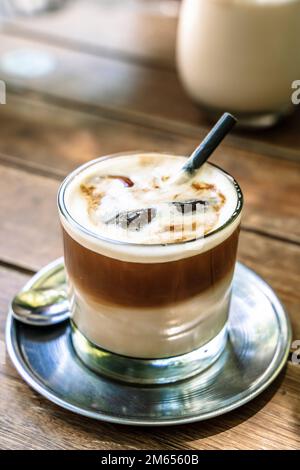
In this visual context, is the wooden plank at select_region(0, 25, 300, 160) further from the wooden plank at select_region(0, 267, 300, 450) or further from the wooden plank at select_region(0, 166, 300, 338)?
the wooden plank at select_region(0, 267, 300, 450)

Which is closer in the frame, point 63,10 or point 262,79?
point 262,79

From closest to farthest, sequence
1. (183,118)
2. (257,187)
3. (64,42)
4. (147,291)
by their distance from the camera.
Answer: (147,291), (257,187), (183,118), (64,42)

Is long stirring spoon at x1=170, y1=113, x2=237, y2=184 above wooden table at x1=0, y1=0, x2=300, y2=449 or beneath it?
above

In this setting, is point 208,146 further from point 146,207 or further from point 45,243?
point 45,243

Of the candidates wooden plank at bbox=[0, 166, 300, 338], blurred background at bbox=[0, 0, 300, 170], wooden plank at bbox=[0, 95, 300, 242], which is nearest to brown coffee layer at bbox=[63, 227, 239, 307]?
wooden plank at bbox=[0, 166, 300, 338]

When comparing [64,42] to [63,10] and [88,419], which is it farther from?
[88,419]

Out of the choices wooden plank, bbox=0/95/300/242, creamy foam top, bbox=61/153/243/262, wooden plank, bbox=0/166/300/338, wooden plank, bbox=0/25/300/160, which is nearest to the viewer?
creamy foam top, bbox=61/153/243/262

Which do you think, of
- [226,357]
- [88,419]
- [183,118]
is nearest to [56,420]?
[88,419]
